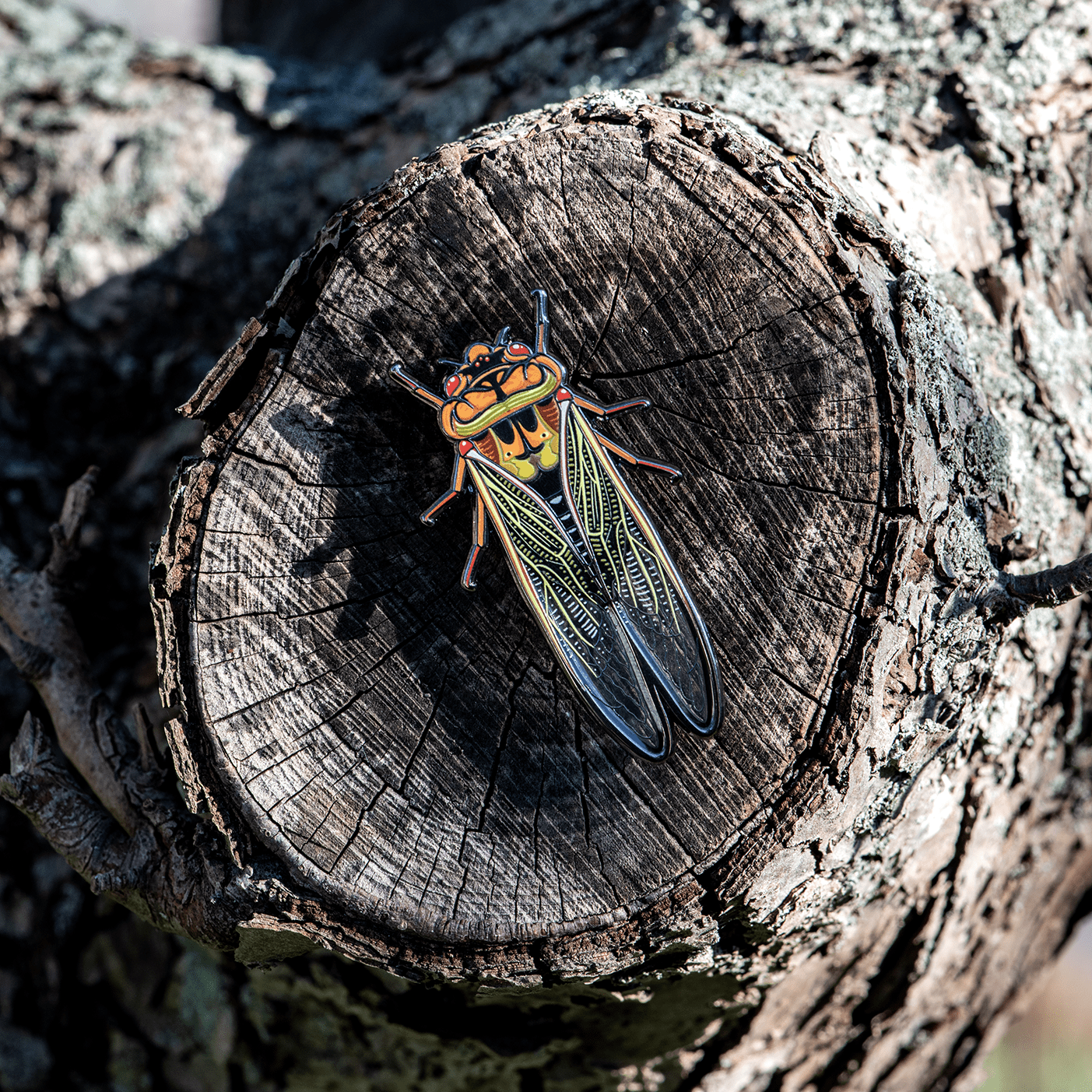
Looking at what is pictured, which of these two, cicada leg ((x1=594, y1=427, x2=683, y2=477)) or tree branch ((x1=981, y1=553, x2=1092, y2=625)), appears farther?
cicada leg ((x1=594, y1=427, x2=683, y2=477))

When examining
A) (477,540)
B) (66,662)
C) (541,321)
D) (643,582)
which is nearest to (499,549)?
(477,540)

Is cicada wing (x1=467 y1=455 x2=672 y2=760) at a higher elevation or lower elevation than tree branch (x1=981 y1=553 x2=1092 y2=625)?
higher

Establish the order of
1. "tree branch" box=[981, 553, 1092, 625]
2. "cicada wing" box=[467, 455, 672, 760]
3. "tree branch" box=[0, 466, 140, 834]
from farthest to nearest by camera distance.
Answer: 1. "tree branch" box=[0, 466, 140, 834]
2. "cicada wing" box=[467, 455, 672, 760]
3. "tree branch" box=[981, 553, 1092, 625]

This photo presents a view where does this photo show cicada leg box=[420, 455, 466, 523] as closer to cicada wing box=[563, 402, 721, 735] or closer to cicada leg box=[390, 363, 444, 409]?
cicada leg box=[390, 363, 444, 409]

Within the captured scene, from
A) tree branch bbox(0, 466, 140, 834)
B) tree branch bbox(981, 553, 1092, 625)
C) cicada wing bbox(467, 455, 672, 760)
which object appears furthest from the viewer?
tree branch bbox(0, 466, 140, 834)

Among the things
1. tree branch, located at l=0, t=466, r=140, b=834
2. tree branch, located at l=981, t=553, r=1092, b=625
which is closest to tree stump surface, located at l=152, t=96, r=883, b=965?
tree branch, located at l=981, t=553, r=1092, b=625

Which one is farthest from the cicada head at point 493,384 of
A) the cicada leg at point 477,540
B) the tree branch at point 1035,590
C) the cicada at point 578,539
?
the tree branch at point 1035,590

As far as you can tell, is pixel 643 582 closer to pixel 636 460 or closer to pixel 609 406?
pixel 636 460

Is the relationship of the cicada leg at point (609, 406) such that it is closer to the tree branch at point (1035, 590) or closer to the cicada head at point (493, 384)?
the cicada head at point (493, 384)
